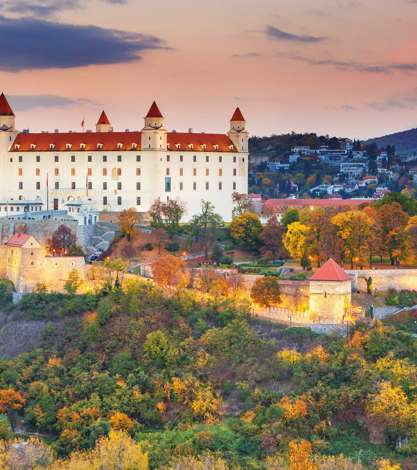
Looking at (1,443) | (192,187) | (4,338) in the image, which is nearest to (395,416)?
(1,443)

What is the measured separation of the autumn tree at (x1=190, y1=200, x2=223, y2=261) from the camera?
206 feet

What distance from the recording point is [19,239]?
59312 millimetres

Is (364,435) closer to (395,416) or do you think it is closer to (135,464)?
(395,416)

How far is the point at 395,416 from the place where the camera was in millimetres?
42781

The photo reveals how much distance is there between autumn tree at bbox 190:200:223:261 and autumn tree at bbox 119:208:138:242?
2.92 m

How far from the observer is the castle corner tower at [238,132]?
75.2m

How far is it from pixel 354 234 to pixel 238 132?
69.4 ft

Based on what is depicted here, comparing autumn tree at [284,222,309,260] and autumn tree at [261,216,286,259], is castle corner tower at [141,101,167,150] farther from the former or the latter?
autumn tree at [284,222,309,260]

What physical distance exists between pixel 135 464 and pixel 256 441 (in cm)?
520

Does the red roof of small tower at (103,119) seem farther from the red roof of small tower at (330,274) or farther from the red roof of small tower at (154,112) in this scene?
the red roof of small tower at (330,274)

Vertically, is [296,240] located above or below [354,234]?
below

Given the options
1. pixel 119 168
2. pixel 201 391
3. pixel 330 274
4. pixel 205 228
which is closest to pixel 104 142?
pixel 119 168

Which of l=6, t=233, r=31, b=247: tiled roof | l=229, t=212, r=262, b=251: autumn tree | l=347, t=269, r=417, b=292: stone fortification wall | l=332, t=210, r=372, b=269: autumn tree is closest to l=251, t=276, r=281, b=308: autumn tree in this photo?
l=347, t=269, r=417, b=292: stone fortification wall

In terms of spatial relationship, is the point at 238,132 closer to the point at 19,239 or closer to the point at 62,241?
the point at 62,241
